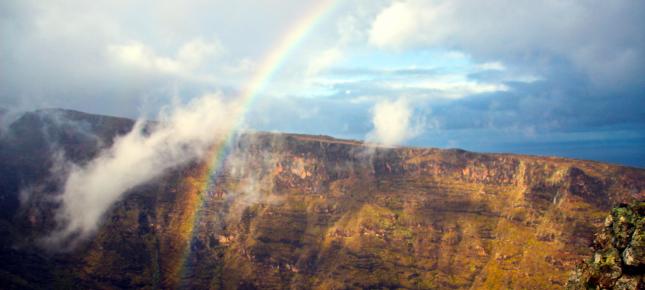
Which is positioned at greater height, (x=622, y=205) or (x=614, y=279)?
(x=622, y=205)

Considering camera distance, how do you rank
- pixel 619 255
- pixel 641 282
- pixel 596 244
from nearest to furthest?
pixel 641 282 < pixel 619 255 < pixel 596 244

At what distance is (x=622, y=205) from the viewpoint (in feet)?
198

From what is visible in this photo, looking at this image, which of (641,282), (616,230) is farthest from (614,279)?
(616,230)

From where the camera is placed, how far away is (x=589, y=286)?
5528cm

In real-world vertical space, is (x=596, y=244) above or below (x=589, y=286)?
above

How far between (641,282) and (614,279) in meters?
2.85

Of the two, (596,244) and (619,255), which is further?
(596,244)

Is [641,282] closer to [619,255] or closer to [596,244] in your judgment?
[619,255]

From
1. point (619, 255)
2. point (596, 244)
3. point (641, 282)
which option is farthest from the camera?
point (596, 244)

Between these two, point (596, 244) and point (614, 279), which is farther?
point (596, 244)

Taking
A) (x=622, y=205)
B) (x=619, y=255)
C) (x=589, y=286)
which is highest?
(x=622, y=205)

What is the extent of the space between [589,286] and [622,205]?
479 inches

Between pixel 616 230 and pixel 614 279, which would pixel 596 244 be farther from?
pixel 614 279

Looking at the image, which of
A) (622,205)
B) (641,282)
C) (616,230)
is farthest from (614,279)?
(622,205)
